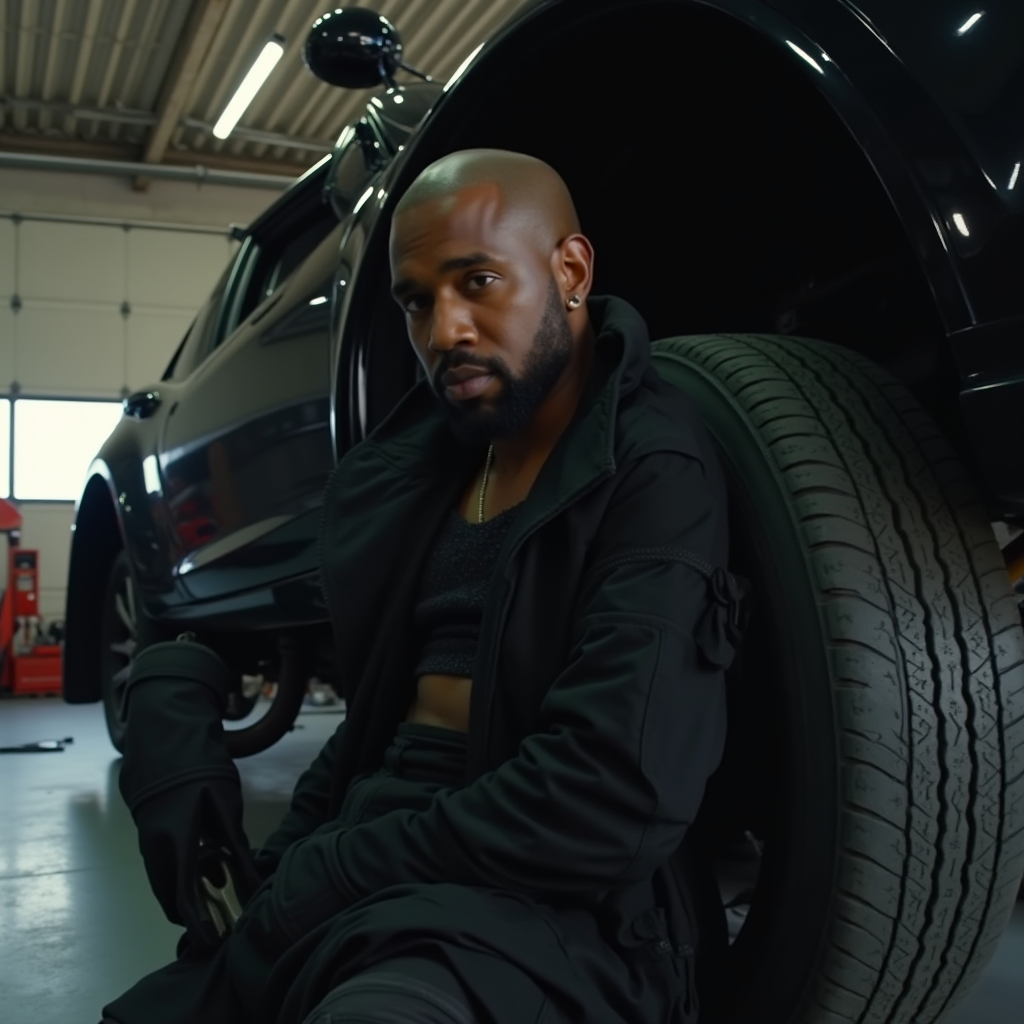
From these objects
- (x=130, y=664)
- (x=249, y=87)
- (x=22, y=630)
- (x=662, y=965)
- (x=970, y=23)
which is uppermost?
(x=249, y=87)

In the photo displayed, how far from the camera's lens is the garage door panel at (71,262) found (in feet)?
31.2

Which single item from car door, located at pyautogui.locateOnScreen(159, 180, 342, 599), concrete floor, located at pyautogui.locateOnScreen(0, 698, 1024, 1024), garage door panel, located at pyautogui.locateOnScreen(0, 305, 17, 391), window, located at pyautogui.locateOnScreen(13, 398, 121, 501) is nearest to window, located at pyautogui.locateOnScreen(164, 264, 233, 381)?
car door, located at pyautogui.locateOnScreen(159, 180, 342, 599)

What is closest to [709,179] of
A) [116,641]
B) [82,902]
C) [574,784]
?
[574,784]

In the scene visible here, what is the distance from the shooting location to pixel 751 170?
1418 mm

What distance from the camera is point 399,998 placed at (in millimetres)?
766

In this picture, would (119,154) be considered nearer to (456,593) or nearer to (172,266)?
(172,266)

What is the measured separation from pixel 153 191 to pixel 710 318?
9.43 meters

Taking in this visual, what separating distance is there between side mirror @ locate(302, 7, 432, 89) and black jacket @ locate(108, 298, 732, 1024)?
0.86 m

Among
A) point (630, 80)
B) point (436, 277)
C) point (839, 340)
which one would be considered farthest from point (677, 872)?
point (630, 80)

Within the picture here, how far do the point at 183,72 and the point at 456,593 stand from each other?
315 inches

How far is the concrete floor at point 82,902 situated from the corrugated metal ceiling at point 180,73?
15.4 feet

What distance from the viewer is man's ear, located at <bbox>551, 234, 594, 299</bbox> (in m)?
1.11

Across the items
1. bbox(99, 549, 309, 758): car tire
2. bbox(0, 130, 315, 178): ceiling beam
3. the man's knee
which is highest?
bbox(0, 130, 315, 178): ceiling beam

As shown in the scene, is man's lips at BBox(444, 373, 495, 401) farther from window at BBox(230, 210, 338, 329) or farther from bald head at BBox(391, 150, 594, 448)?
window at BBox(230, 210, 338, 329)
